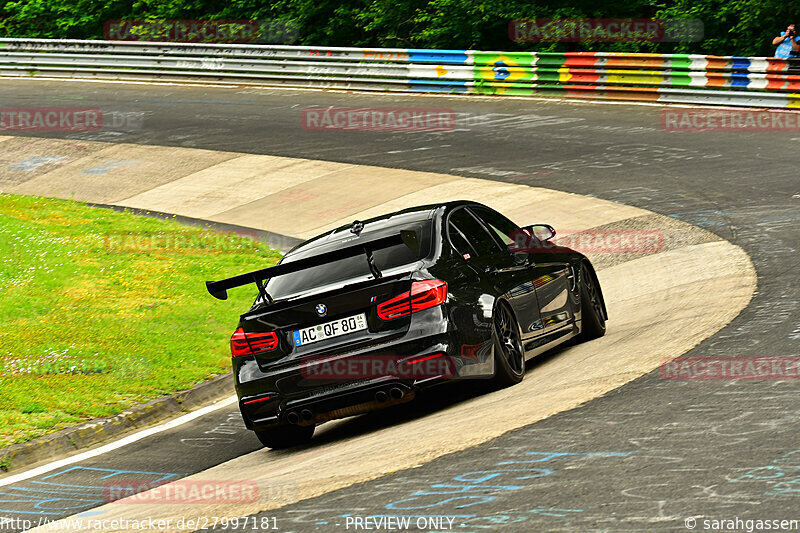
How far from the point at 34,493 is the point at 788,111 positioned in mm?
17881

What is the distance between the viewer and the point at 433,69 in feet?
91.1

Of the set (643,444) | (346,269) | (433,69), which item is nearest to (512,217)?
(346,269)

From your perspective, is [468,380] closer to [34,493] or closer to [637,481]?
[637,481]

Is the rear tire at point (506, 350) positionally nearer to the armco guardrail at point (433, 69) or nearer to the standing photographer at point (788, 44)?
the armco guardrail at point (433, 69)

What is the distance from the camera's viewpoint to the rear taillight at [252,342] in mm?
7797

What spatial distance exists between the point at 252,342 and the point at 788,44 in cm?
1841

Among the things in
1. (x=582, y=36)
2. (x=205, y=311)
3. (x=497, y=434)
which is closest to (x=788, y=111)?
(x=582, y=36)

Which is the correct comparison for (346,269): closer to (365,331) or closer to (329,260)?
(329,260)

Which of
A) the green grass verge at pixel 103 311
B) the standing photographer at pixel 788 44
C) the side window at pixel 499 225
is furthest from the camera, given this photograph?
the standing photographer at pixel 788 44

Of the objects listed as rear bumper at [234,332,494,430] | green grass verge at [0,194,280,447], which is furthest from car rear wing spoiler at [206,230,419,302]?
green grass verge at [0,194,280,447]

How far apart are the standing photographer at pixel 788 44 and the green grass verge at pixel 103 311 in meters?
12.6

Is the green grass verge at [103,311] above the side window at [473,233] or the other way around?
the other way around

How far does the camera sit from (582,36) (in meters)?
29.6

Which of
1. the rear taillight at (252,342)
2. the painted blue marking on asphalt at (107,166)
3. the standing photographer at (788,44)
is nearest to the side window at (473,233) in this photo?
the rear taillight at (252,342)
